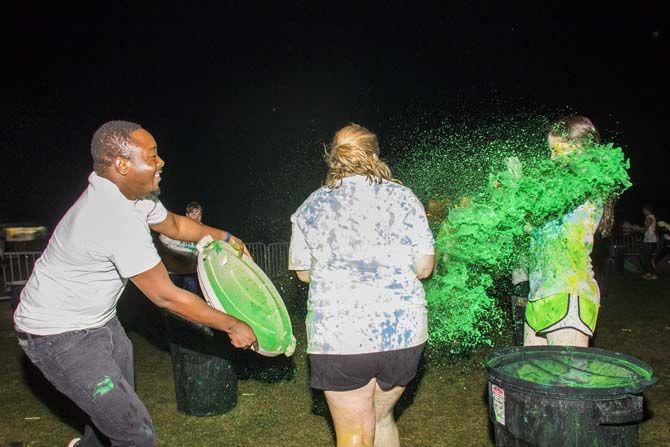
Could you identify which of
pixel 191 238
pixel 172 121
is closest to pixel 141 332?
pixel 191 238

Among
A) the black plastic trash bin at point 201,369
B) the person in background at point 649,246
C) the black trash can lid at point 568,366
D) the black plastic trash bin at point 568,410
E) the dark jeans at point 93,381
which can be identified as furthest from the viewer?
the person in background at point 649,246

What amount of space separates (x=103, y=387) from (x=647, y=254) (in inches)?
494

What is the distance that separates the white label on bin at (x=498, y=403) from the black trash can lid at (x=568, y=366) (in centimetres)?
6

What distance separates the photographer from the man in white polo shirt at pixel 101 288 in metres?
2.32

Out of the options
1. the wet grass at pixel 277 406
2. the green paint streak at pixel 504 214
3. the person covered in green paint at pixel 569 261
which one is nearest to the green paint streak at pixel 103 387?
the wet grass at pixel 277 406

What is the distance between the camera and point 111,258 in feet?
7.62

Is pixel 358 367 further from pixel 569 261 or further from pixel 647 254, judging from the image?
pixel 647 254

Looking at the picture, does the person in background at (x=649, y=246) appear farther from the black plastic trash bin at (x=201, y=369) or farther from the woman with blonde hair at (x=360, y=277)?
the woman with blonde hair at (x=360, y=277)

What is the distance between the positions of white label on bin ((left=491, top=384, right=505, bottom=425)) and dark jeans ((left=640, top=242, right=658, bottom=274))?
1123cm

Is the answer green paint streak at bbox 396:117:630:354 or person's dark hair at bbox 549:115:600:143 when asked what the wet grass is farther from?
person's dark hair at bbox 549:115:600:143

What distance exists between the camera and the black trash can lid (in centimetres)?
249

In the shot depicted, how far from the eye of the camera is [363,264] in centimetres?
228

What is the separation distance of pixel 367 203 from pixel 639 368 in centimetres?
162

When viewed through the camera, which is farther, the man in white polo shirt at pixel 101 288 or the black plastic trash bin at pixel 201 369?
the black plastic trash bin at pixel 201 369
